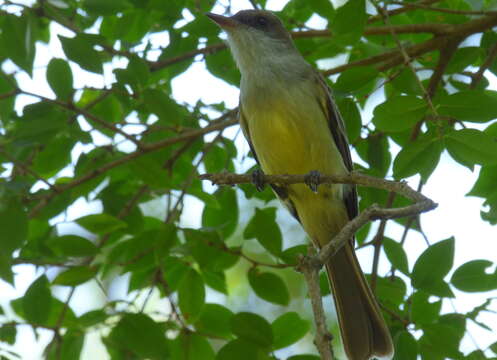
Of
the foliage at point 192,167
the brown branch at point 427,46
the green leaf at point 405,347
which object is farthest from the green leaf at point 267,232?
the brown branch at point 427,46

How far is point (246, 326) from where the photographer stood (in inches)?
135

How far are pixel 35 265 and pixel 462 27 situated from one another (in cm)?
271

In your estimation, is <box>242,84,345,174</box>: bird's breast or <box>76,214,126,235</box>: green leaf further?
<box>242,84,345,174</box>: bird's breast

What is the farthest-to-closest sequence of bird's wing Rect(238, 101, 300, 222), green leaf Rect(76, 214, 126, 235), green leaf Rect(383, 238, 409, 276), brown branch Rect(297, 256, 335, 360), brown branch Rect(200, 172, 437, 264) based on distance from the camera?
bird's wing Rect(238, 101, 300, 222) < green leaf Rect(76, 214, 126, 235) < green leaf Rect(383, 238, 409, 276) < brown branch Rect(200, 172, 437, 264) < brown branch Rect(297, 256, 335, 360)

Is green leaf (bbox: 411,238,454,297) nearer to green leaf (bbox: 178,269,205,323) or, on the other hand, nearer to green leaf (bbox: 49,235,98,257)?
green leaf (bbox: 178,269,205,323)

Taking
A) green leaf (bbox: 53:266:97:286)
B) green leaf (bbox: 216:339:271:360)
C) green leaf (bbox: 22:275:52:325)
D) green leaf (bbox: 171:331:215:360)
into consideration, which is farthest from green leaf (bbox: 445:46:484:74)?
green leaf (bbox: 22:275:52:325)

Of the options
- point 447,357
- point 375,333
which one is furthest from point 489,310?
point 375,333

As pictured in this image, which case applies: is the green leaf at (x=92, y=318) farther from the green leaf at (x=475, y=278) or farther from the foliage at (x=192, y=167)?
the green leaf at (x=475, y=278)

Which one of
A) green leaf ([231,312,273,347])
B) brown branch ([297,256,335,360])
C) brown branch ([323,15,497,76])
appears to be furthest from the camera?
brown branch ([323,15,497,76])

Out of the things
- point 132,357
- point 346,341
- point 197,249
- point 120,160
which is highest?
point 120,160

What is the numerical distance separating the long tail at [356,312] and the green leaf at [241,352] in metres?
0.68

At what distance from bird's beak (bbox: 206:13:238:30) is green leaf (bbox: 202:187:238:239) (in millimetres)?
1030

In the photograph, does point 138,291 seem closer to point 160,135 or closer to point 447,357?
point 160,135

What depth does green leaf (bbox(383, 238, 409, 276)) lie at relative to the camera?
11.6ft
